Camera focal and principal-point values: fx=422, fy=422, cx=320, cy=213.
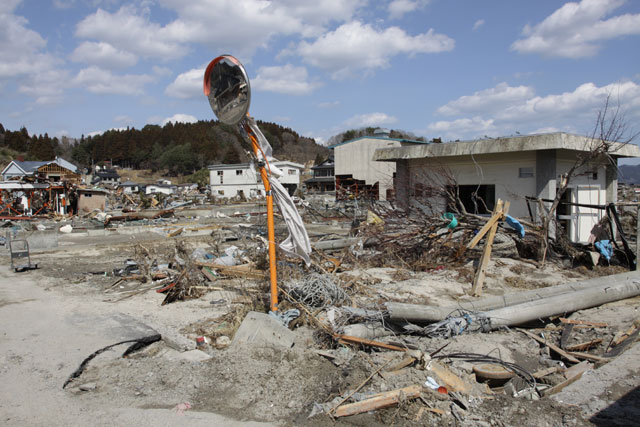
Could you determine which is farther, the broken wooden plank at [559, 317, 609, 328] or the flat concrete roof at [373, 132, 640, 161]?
the flat concrete roof at [373, 132, 640, 161]

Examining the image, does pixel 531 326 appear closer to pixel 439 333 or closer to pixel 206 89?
pixel 439 333

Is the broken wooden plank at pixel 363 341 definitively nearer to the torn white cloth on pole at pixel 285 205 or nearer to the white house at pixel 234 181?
the torn white cloth on pole at pixel 285 205

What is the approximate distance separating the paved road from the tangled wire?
223 centimetres

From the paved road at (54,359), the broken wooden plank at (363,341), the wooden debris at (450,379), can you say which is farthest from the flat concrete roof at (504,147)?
the paved road at (54,359)

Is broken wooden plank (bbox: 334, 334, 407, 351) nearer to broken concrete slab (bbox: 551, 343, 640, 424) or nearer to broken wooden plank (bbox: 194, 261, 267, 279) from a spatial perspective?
broken concrete slab (bbox: 551, 343, 640, 424)

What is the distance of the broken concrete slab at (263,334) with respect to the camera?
5.16 meters

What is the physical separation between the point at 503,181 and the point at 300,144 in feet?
338

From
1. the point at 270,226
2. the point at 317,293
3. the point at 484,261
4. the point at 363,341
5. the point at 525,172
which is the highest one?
the point at 525,172

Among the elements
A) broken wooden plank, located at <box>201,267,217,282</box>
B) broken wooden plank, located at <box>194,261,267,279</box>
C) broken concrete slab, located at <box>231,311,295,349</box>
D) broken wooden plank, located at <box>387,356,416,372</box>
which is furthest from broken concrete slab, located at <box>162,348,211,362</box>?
broken wooden plank, located at <box>201,267,217,282</box>

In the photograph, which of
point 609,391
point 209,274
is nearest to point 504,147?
point 209,274

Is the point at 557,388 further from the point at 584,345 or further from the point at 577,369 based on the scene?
the point at 584,345

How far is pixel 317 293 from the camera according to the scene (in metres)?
6.27

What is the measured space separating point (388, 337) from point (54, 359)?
156 inches

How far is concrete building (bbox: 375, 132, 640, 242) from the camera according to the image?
11.8m
